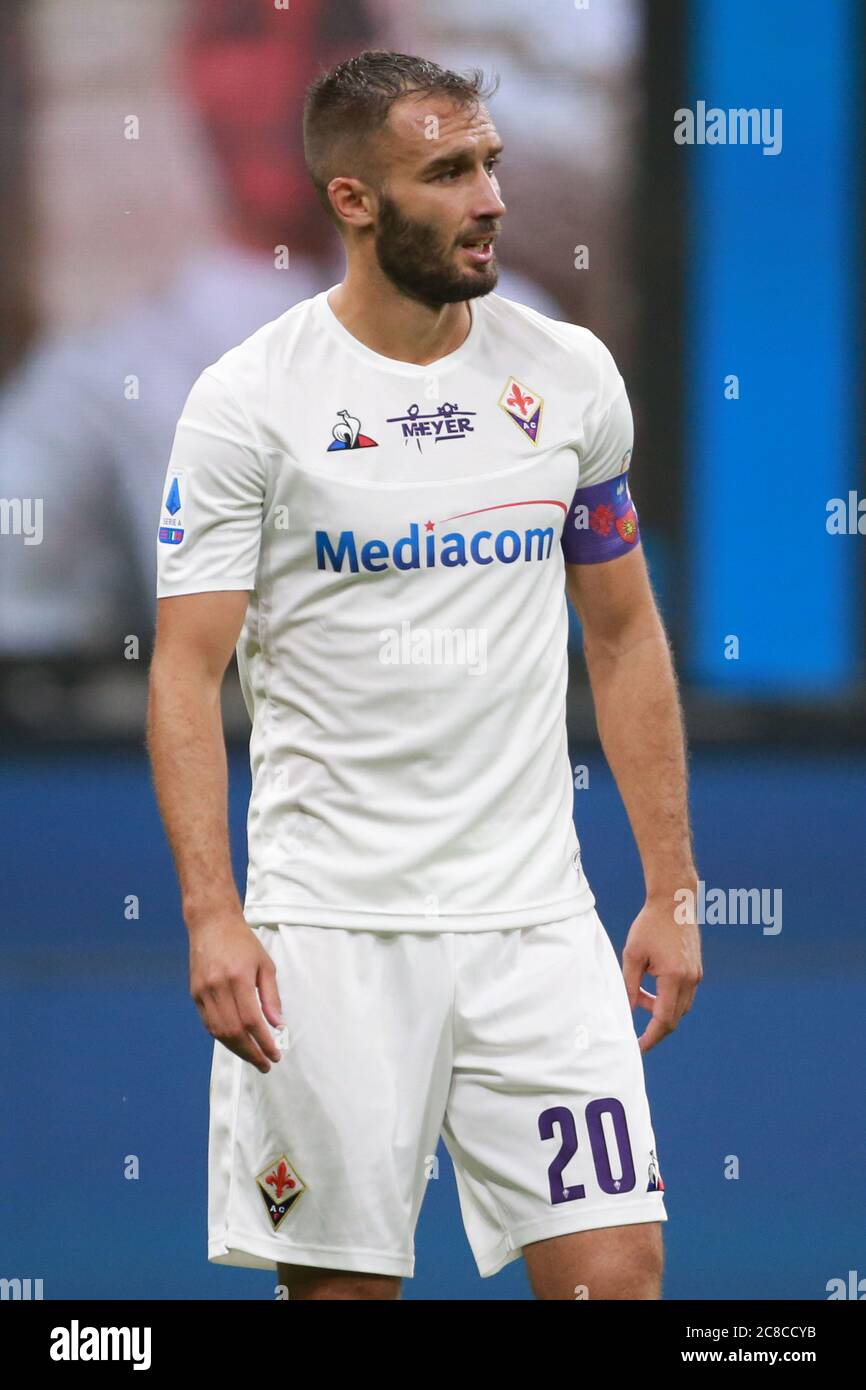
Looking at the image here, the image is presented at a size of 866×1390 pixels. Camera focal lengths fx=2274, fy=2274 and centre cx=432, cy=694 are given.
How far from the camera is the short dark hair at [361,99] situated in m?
3.13

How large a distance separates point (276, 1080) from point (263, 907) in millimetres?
234

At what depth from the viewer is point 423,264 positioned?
122 inches

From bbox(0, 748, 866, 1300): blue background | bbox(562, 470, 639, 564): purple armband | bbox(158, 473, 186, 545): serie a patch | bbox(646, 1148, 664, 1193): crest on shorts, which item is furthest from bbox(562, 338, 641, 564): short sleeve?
bbox(0, 748, 866, 1300): blue background

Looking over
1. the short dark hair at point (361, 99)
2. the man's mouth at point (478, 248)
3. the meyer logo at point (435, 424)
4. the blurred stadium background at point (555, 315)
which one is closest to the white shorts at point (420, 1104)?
the meyer logo at point (435, 424)

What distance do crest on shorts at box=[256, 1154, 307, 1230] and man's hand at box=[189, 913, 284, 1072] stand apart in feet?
0.57

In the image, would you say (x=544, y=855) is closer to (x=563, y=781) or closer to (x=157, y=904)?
(x=563, y=781)

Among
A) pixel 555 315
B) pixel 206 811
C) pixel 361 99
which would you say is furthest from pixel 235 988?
pixel 555 315

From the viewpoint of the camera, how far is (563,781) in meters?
3.18

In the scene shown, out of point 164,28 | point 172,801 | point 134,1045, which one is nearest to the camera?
point 172,801

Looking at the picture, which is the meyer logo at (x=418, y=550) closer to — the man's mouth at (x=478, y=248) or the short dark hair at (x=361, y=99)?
the man's mouth at (x=478, y=248)

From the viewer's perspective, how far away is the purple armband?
3258 mm

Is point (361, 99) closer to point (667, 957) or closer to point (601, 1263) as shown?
point (667, 957)

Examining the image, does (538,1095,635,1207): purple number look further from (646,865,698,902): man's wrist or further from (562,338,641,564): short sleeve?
(562,338,641,564): short sleeve

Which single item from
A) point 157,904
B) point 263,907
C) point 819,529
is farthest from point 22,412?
point 263,907
